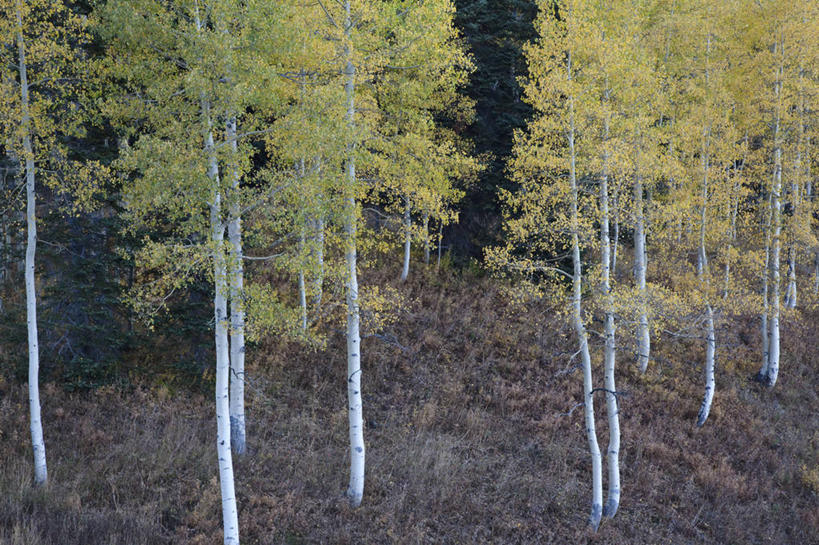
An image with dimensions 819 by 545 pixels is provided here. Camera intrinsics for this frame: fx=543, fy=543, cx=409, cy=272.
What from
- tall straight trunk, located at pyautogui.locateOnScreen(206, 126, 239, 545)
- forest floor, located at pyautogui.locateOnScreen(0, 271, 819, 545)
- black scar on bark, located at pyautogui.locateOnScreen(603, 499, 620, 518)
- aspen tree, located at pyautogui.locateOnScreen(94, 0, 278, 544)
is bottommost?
black scar on bark, located at pyautogui.locateOnScreen(603, 499, 620, 518)

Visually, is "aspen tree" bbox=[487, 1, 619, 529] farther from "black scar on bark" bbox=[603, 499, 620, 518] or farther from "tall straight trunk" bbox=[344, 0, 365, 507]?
"tall straight trunk" bbox=[344, 0, 365, 507]

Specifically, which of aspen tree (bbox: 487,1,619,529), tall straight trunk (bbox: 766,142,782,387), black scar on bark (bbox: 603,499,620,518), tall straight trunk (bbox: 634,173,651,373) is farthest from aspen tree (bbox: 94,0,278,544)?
tall straight trunk (bbox: 766,142,782,387)

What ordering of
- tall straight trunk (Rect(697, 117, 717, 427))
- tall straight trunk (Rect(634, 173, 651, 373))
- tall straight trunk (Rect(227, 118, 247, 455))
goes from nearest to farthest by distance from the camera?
1. tall straight trunk (Rect(227, 118, 247, 455))
2. tall straight trunk (Rect(697, 117, 717, 427))
3. tall straight trunk (Rect(634, 173, 651, 373))

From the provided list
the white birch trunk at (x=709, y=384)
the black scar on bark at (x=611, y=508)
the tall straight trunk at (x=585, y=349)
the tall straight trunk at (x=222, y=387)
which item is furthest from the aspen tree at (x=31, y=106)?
the white birch trunk at (x=709, y=384)

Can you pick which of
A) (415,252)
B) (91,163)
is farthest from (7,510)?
(415,252)

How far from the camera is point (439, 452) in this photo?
42.3ft

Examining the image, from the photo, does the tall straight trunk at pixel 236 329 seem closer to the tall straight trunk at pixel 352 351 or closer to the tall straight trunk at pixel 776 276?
the tall straight trunk at pixel 352 351

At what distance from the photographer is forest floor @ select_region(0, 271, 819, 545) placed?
10008mm

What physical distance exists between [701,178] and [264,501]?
1560 centimetres

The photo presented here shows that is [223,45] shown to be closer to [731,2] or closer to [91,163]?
[91,163]

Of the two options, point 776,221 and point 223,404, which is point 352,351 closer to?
point 223,404

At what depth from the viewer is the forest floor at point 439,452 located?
32.8 feet

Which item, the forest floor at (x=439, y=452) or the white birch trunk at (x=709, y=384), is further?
the white birch trunk at (x=709, y=384)

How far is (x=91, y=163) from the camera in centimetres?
1035
